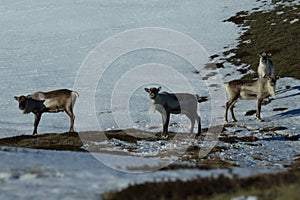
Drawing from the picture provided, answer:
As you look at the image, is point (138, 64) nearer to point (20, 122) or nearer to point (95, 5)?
point (20, 122)

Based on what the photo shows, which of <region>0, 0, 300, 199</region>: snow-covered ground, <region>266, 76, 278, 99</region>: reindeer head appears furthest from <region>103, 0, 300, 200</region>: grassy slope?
<region>266, 76, 278, 99</region>: reindeer head

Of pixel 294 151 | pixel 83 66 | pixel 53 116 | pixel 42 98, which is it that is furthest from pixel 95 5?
pixel 294 151

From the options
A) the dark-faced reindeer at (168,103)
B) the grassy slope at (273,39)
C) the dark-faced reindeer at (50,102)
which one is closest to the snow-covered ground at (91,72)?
the grassy slope at (273,39)

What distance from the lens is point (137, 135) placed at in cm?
3123

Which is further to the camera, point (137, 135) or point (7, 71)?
point (7, 71)

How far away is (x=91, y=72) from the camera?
6306 centimetres

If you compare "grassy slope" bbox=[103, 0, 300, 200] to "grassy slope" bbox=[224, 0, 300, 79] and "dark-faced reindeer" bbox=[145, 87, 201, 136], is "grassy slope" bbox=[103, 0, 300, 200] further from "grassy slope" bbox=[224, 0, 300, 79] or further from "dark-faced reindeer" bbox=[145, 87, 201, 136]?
"dark-faced reindeer" bbox=[145, 87, 201, 136]

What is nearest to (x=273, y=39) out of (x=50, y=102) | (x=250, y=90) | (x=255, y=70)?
(x=255, y=70)

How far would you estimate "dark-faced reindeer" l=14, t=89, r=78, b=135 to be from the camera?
31891 millimetres

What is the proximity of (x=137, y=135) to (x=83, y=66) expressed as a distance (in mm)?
37011

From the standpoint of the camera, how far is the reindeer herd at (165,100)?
2958 centimetres

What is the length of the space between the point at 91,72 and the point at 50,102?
103 feet

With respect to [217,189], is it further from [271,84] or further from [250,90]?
[250,90]

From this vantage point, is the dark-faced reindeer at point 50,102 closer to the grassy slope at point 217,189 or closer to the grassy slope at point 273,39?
the grassy slope at point 217,189
